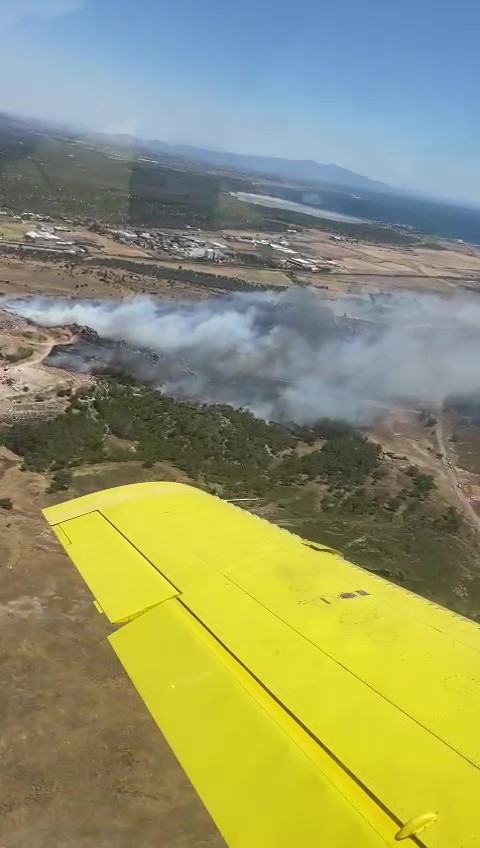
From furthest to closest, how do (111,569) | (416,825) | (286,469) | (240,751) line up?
(286,469), (111,569), (240,751), (416,825)

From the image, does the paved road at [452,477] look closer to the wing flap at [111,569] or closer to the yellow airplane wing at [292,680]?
the yellow airplane wing at [292,680]

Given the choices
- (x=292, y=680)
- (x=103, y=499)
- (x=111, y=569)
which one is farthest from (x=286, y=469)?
(x=292, y=680)

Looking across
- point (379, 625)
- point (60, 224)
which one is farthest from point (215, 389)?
point (60, 224)

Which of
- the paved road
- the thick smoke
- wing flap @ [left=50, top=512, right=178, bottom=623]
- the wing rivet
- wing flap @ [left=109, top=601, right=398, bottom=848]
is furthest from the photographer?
the thick smoke

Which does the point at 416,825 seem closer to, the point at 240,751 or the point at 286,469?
the point at 240,751

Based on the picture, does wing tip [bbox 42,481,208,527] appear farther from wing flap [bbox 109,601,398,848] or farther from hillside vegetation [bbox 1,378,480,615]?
hillside vegetation [bbox 1,378,480,615]

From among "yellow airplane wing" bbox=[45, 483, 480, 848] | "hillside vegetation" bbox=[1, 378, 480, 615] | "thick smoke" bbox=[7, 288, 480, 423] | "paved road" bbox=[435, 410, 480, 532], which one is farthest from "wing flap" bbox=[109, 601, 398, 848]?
"thick smoke" bbox=[7, 288, 480, 423]
